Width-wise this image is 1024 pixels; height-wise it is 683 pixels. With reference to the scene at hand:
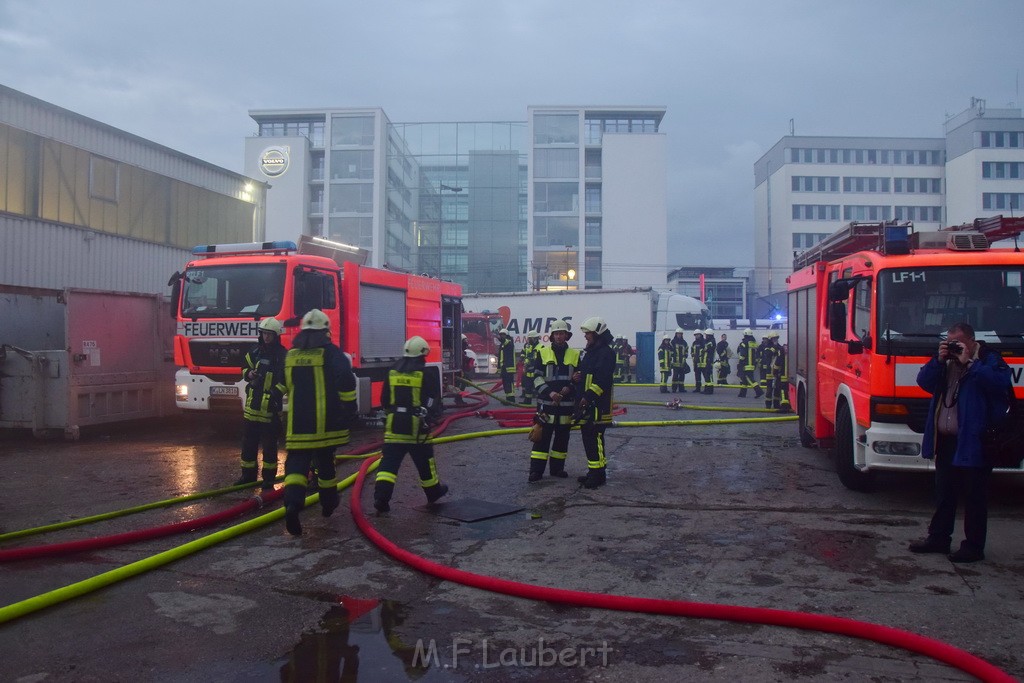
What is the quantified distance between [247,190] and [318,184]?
3412 cm

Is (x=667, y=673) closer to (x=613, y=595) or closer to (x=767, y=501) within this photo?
(x=613, y=595)

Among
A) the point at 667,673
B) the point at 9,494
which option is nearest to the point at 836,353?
the point at 667,673

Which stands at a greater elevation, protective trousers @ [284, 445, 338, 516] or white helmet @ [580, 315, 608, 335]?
white helmet @ [580, 315, 608, 335]

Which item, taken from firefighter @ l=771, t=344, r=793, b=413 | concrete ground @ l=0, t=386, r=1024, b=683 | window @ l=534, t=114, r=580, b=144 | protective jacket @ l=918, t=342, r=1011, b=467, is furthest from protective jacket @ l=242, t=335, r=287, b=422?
window @ l=534, t=114, r=580, b=144

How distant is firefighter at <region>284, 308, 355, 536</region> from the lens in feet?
19.4

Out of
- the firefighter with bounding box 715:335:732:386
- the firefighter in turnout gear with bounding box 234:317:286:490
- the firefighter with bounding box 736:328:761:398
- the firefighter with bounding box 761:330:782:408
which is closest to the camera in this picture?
the firefighter in turnout gear with bounding box 234:317:286:490

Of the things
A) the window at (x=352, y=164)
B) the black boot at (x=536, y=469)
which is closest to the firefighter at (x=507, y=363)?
the black boot at (x=536, y=469)

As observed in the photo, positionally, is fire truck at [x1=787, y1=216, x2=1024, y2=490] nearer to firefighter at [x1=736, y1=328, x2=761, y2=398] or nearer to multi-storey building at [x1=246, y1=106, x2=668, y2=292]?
firefighter at [x1=736, y1=328, x2=761, y2=398]

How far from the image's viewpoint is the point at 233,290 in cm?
1059

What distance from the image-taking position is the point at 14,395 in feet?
37.2

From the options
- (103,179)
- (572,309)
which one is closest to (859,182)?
(572,309)

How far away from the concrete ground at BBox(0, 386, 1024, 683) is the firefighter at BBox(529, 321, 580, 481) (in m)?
0.43

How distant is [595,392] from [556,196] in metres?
48.6

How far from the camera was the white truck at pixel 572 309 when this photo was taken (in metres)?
26.9
